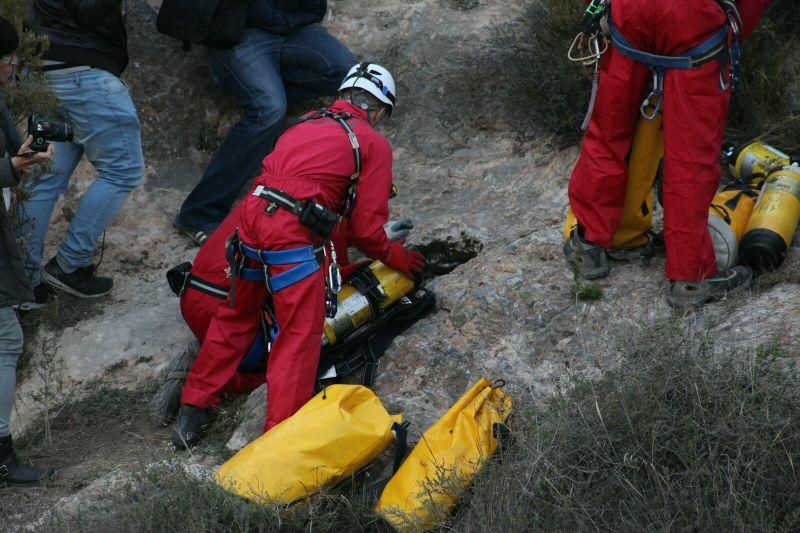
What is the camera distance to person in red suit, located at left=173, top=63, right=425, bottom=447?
16.1 ft

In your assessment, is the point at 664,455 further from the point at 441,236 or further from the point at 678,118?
the point at 441,236

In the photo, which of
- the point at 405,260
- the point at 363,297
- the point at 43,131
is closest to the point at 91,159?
the point at 43,131

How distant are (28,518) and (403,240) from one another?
2.75m

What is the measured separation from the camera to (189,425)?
520 centimetres

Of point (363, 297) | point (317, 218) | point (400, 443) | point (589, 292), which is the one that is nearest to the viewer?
point (400, 443)

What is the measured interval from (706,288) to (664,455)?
1468 mm

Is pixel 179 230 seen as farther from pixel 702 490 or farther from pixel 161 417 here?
pixel 702 490

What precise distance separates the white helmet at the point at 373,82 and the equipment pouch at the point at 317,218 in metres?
0.92

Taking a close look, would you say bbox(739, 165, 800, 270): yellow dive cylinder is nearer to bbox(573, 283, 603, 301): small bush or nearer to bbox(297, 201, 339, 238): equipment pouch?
bbox(573, 283, 603, 301): small bush

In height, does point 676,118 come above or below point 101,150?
above

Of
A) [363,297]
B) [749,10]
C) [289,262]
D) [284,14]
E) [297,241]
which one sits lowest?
[363,297]

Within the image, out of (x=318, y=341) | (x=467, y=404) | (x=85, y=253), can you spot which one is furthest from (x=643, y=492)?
(x=85, y=253)

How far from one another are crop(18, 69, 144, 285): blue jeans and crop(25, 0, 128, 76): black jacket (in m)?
0.11

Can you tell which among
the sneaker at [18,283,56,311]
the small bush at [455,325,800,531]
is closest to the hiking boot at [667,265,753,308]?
the small bush at [455,325,800,531]
